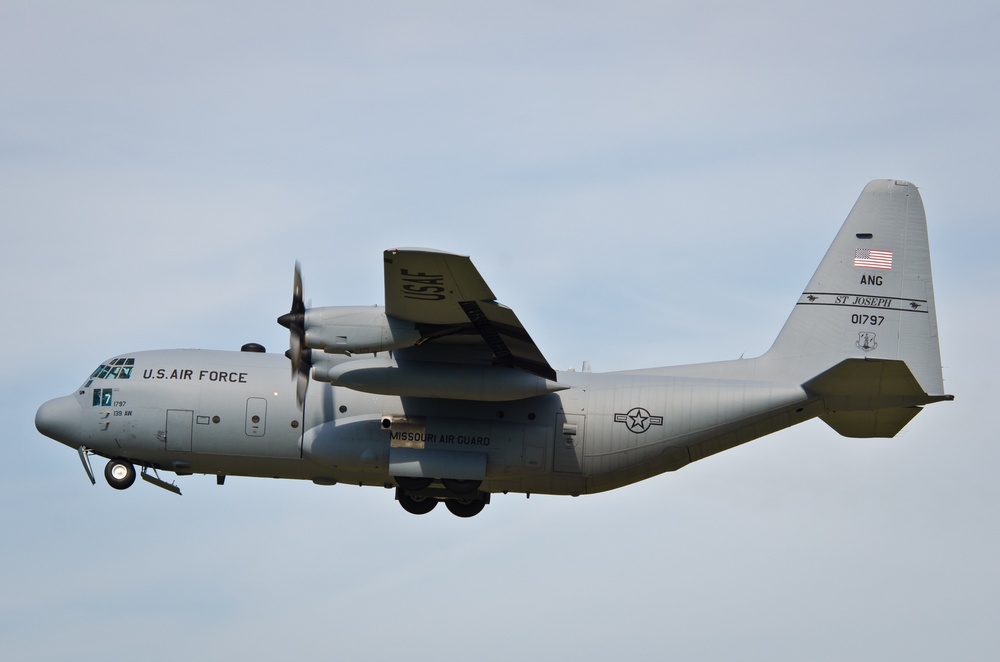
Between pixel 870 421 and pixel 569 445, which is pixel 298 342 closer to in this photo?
pixel 569 445

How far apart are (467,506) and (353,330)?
17.9 feet

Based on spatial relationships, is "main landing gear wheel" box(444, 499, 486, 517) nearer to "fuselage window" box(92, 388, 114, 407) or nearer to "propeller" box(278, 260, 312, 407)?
"propeller" box(278, 260, 312, 407)

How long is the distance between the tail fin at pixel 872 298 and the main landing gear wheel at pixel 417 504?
6827 mm

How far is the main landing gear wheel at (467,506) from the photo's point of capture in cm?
2412

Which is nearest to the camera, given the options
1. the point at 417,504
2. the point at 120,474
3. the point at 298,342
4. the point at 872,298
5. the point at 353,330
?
the point at 353,330

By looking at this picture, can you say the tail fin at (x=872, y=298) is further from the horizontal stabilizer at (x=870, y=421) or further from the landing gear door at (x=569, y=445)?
the landing gear door at (x=569, y=445)

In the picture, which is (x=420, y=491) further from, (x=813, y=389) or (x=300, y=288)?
(x=813, y=389)

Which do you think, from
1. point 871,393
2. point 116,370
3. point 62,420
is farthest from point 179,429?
point 871,393

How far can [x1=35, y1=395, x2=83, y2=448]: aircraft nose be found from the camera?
77.3ft

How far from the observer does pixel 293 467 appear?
23.1 m

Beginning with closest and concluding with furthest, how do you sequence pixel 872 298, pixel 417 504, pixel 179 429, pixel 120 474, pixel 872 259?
pixel 179 429 → pixel 872 298 → pixel 120 474 → pixel 872 259 → pixel 417 504

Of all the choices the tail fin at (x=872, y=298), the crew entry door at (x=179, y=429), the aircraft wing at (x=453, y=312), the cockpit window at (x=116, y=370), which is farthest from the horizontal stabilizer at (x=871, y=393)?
the cockpit window at (x=116, y=370)

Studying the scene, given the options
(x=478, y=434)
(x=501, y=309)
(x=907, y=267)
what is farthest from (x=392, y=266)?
(x=907, y=267)

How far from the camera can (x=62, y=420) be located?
23.6 metres
